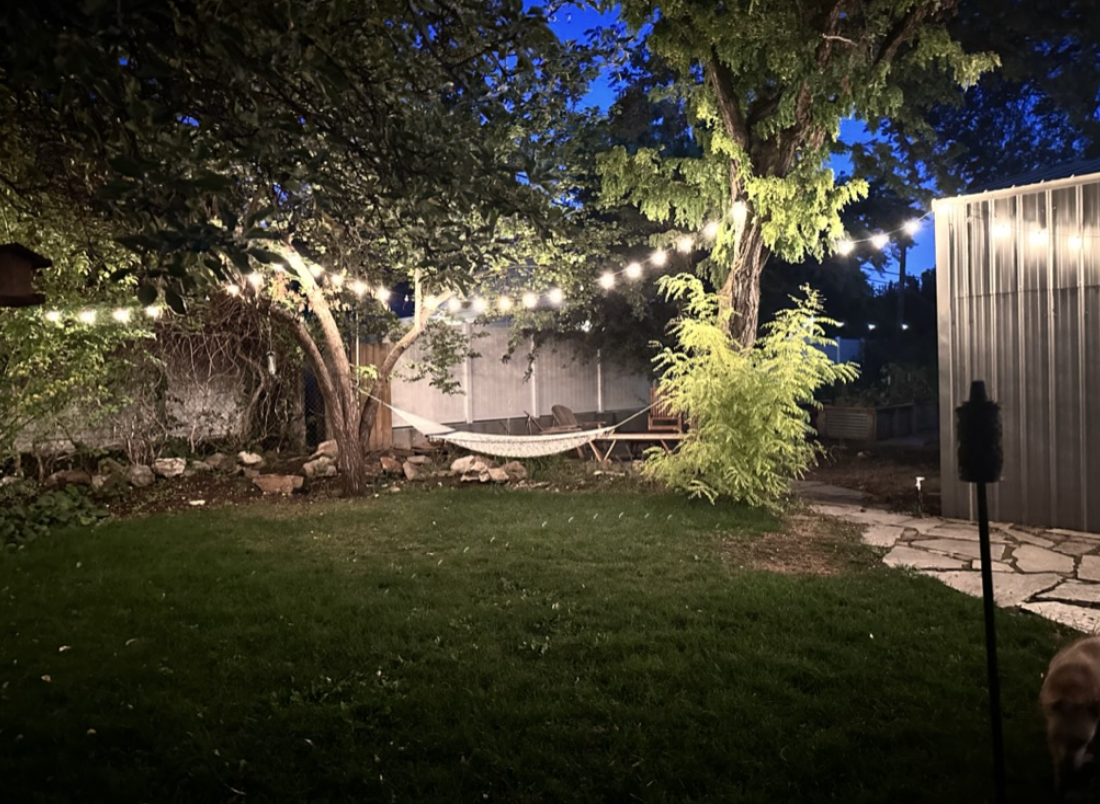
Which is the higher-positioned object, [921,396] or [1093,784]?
[921,396]

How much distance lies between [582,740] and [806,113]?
5.54 metres

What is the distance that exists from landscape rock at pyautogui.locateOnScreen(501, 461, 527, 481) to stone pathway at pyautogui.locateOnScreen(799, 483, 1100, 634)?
A: 310 cm

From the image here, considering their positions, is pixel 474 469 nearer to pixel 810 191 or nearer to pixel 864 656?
pixel 810 191

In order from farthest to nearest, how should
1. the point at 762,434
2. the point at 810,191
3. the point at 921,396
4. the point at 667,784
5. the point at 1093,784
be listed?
1. the point at 921,396
2. the point at 810,191
3. the point at 762,434
4. the point at 667,784
5. the point at 1093,784

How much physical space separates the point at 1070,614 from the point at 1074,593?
1.27ft

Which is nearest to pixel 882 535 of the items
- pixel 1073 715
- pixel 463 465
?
pixel 1073 715

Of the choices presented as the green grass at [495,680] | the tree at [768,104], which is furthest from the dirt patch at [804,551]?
the tree at [768,104]

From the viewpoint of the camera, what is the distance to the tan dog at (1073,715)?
2.05 meters

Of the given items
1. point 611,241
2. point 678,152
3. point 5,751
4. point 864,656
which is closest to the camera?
point 5,751

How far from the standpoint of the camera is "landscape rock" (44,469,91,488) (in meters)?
6.71

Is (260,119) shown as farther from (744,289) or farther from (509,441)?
(509,441)

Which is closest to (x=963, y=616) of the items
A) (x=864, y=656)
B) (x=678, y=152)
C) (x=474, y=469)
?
(x=864, y=656)

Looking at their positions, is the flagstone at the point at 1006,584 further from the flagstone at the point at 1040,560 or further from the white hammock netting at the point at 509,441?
the white hammock netting at the point at 509,441

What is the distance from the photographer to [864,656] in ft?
9.99
